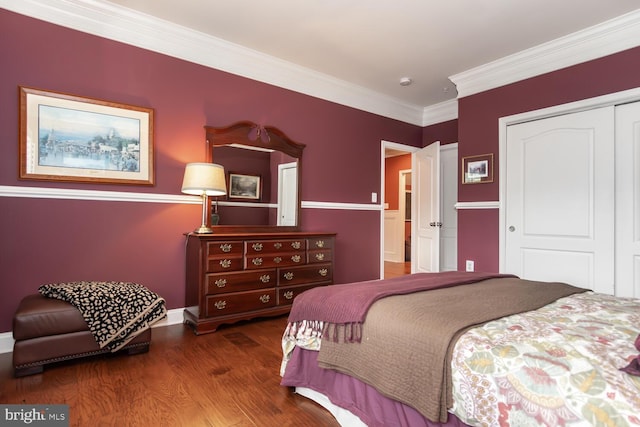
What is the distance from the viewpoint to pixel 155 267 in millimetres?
3066

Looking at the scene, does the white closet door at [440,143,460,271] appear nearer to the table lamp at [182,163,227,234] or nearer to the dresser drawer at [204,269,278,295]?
the dresser drawer at [204,269,278,295]

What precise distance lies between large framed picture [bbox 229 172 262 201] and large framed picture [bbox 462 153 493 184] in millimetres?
2385

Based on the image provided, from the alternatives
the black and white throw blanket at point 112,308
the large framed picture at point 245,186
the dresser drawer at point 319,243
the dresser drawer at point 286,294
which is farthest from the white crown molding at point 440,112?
the black and white throw blanket at point 112,308

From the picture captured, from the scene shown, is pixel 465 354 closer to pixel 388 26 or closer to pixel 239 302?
pixel 239 302

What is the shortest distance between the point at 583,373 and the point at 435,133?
4.64m

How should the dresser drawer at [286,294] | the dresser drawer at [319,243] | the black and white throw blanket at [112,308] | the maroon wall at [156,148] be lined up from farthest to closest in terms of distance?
the dresser drawer at [319,243]
the dresser drawer at [286,294]
the maroon wall at [156,148]
the black and white throw blanket at [112,308]

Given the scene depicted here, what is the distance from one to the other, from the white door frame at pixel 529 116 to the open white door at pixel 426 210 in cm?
93

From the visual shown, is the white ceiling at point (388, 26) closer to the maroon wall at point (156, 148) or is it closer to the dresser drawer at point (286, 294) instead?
the maroon wall at point (156, 148)

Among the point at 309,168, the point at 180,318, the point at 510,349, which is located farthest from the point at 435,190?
the point at 510,349

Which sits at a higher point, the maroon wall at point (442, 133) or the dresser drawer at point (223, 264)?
the maroon wall at point (442, 133)

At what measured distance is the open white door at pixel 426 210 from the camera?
184 inches

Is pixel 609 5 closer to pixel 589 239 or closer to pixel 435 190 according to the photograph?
pixel 589 239

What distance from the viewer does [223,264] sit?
296 centimetres

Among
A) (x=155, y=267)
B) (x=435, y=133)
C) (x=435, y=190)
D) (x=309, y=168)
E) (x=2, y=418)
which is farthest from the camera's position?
(x=435, y=133)
